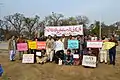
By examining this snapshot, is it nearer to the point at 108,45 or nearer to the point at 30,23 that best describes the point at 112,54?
the point at 108,45

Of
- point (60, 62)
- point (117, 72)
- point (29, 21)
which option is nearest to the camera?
point (117, 72)

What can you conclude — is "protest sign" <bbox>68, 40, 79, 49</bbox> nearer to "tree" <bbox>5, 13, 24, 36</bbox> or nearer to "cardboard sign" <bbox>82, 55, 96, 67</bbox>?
"cardboard sign" <bbox>82, 55, 96, 67</bbox>

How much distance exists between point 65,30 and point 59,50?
2.01 meters

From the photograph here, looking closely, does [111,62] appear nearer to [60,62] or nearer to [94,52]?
[94,52]

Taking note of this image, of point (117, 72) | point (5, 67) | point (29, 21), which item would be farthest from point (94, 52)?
point (29, 21)

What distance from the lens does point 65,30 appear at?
20.8 metres

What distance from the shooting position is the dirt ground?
1659 cm

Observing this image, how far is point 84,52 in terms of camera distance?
62.7ft

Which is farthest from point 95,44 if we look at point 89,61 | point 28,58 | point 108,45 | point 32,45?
point 28,58

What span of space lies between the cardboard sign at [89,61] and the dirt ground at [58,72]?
13.7 inches

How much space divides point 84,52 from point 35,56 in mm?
3273

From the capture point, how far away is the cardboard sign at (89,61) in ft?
59.1

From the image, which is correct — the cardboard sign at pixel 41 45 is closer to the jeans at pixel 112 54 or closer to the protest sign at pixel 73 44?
the protest sign at pixel 73 44

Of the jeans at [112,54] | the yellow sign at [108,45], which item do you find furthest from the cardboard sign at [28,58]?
the jeans at [112,54]
